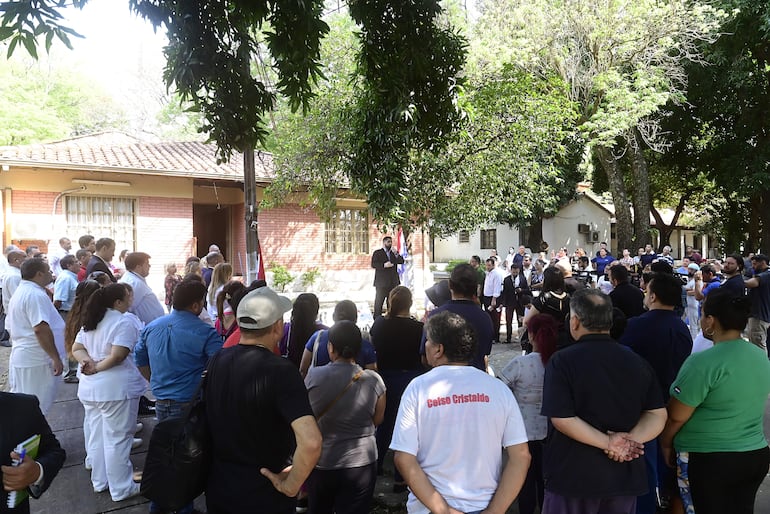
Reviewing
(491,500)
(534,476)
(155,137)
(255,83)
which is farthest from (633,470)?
(155,137)

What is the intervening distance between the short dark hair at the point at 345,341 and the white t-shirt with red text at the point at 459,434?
105cm

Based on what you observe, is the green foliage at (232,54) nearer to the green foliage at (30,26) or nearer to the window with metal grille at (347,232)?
the green foliage at (30,26)

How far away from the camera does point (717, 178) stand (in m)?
23.2

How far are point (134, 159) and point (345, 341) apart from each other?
13198 mm

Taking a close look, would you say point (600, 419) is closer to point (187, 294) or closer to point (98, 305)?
point (187, 294)

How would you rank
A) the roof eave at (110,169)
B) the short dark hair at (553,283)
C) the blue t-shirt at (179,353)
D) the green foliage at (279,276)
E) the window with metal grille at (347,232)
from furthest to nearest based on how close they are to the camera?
the window with metal grille at (347,232), the green foliage at (279,276), the roof eave at (110,169), the short dark hair at (553,283), the blue t-shirt at (179,353)

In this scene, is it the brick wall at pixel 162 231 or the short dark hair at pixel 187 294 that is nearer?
the short dark hair at pixel 187 294

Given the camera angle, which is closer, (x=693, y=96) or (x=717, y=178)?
(x=693, y=96)

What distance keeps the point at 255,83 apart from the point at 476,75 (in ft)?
28.9

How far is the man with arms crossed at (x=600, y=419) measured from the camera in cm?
259

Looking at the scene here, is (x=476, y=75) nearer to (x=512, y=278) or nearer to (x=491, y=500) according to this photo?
(x=512, y=278)

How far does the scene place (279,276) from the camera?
1614 cm

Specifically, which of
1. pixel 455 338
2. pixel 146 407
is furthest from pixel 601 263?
pixel 455 338

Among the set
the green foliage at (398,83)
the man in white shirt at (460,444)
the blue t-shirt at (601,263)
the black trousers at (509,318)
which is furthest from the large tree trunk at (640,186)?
the man in white shirt at (460,444)
